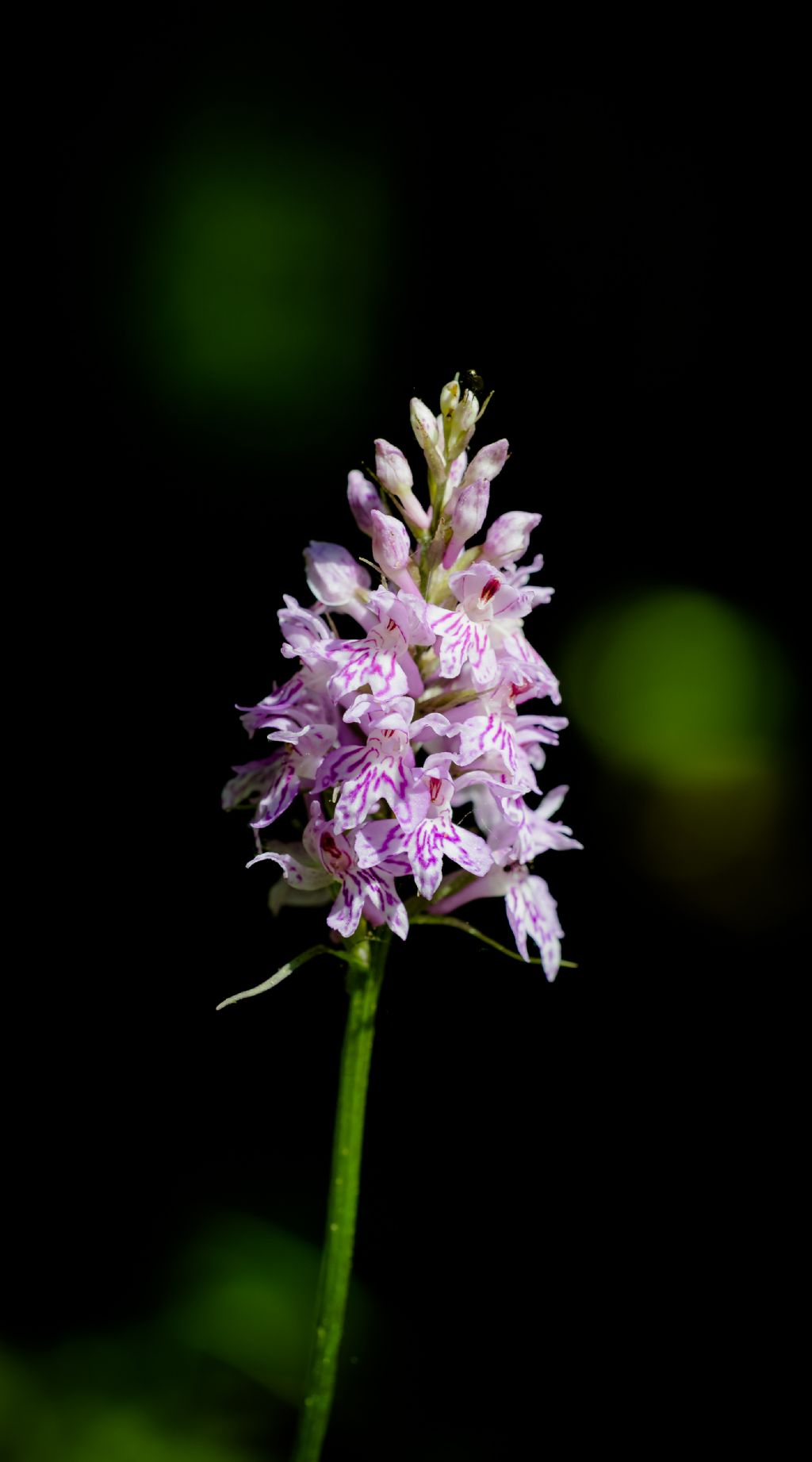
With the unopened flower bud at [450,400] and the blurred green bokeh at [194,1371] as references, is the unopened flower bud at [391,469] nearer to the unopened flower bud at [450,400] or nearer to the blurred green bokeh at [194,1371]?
the unopened flower bud at [450,400]

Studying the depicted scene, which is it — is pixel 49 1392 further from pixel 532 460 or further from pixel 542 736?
pixel 532 460

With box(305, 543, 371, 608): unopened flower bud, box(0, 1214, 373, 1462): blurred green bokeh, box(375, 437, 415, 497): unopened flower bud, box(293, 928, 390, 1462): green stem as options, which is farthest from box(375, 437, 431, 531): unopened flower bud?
box(0, 1214, 373, 1462): blurred green bokeh

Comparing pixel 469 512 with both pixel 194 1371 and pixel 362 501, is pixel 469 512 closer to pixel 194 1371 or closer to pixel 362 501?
pixel 362 501

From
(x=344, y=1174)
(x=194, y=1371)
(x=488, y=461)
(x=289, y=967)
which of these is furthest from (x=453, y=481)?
(x=194, y=1371)

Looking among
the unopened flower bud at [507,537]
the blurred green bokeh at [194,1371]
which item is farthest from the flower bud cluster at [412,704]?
the blurred green bokeh at [194,1371]

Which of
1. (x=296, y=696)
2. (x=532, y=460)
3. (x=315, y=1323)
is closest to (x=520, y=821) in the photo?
(x=296, y=696)

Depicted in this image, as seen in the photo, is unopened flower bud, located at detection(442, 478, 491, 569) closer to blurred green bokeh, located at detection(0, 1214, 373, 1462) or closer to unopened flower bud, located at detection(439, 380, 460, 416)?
unopened flower bud, located at detection(439, 380, 460, 416)
